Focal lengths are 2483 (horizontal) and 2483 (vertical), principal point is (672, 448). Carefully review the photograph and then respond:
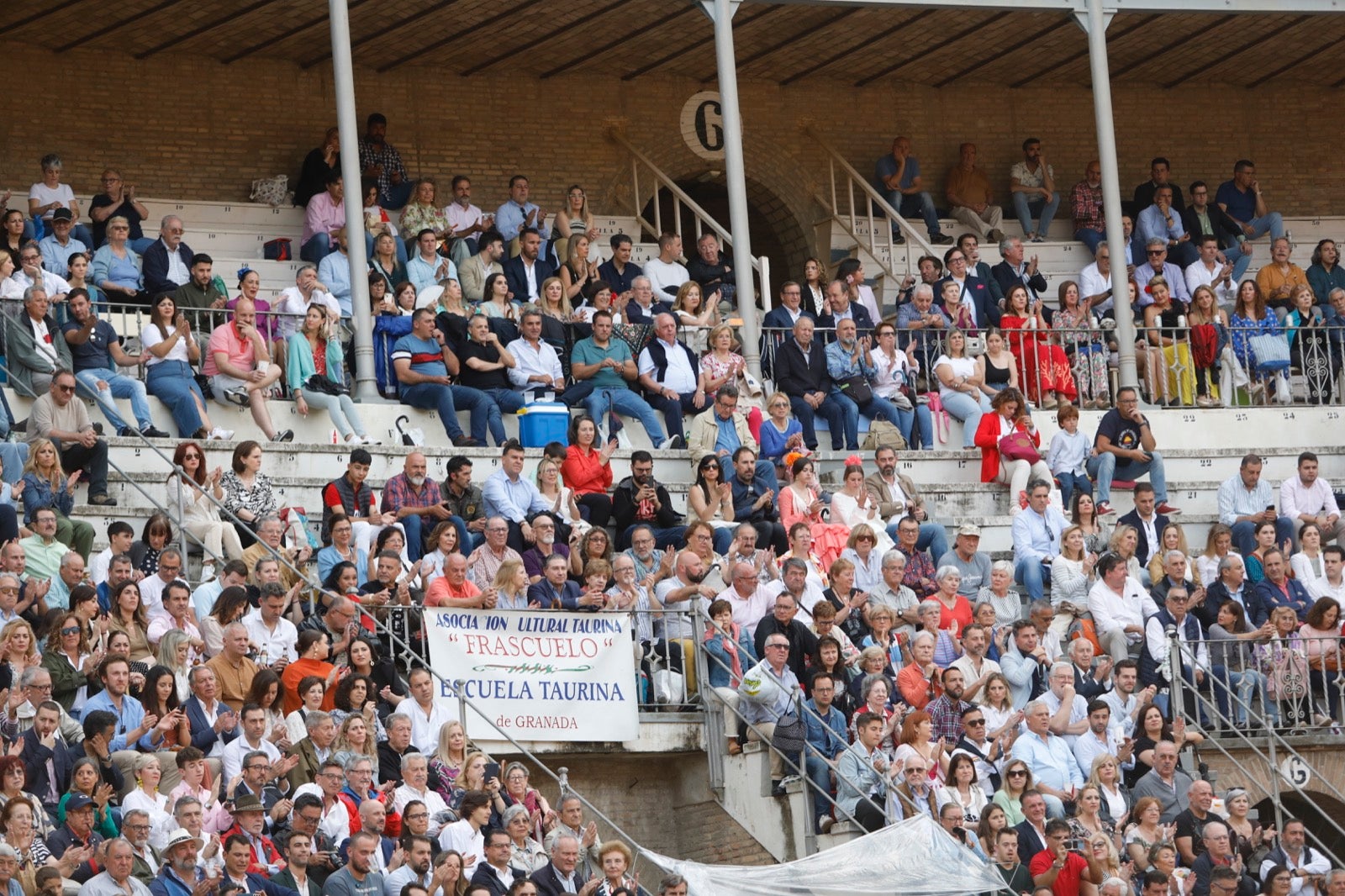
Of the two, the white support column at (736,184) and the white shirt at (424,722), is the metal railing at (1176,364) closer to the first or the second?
the white support column at (736,184)

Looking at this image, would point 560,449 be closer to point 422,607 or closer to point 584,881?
point 422,607

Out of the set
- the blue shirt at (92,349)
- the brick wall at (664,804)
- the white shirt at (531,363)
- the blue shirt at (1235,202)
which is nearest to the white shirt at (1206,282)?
the blue shirt at (1235,202)

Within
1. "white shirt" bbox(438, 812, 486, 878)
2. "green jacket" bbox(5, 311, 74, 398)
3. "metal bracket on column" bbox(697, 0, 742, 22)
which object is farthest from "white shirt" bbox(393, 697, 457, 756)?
"metal bracket on column" bbox(697, 0, 742, 22)

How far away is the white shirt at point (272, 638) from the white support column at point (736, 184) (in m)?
6.26

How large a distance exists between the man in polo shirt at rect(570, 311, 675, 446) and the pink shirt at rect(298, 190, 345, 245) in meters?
3.39

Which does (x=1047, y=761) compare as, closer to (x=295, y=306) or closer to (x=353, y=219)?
(x=295, y=306)

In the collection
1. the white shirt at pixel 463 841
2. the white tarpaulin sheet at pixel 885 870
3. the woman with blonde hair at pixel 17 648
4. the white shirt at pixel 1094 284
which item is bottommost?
the white tarpaulin sheet at pixel 885 870

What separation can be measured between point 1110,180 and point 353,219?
6.89 meters

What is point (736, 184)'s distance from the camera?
20359 millimetres

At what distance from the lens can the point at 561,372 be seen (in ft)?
61.5

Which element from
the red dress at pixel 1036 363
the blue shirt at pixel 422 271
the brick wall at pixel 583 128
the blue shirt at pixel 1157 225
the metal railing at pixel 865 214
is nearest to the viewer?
the blue shirt at pixel 422 271

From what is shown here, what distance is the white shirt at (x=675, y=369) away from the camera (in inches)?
736

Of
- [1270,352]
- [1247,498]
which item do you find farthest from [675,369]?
[1270,352]

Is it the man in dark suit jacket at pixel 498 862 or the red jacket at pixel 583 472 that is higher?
the red jacket at pixel 583 472
